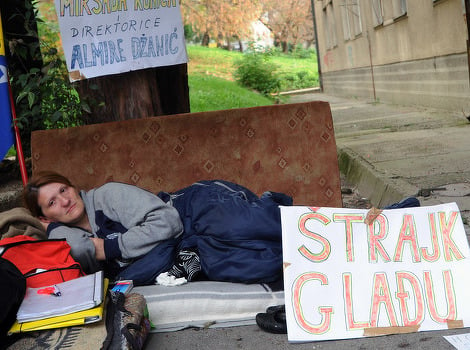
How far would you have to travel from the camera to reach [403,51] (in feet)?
49.3

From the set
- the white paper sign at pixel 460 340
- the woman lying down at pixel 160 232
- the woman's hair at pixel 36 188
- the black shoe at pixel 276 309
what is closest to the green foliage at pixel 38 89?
the woman's hair at pixel 36 188

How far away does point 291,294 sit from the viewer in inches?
140

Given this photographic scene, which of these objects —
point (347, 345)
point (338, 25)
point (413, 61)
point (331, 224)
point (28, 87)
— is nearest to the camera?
point (347, 345)

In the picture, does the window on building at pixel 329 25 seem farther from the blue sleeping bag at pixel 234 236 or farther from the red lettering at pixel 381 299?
the red lettering at pixel 381 299

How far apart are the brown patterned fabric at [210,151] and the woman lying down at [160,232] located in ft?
2.89

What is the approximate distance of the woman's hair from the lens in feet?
13.9

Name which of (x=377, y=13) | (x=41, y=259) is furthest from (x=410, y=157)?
(x=377, y=13)

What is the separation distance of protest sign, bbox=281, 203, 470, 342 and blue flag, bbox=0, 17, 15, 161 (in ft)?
8.85

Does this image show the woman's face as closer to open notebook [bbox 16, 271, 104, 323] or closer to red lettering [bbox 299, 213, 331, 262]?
open notebook [bbox 16, 271, 104, 323]

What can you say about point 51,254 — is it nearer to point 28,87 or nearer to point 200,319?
point 200,319

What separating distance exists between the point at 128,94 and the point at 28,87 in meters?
0.82

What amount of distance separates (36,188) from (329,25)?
2316cm

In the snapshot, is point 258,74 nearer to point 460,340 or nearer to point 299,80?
point 299,80

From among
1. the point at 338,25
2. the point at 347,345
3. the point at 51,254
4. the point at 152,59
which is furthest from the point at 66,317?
the point at 338,25
